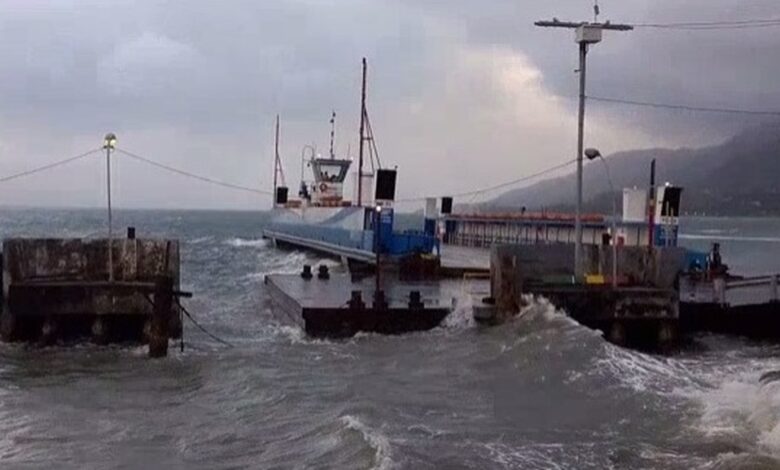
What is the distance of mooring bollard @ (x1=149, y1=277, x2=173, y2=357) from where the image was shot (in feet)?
62.2

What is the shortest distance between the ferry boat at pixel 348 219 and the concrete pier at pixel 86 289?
5.94 meters

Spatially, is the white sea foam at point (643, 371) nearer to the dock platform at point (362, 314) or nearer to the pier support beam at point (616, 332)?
the pier support beam at point (616, 332)

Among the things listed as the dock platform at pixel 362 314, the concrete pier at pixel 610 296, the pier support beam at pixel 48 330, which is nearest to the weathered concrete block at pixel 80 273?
the pier support beam at pixel 48 330

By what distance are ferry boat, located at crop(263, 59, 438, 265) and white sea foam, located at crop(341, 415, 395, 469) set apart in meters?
11.9

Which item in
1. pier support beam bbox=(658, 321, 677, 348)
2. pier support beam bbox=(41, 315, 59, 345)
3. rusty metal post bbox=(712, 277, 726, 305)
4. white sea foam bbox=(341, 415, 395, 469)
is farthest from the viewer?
rusty metal post bbox=(712, 277, 726, 305)

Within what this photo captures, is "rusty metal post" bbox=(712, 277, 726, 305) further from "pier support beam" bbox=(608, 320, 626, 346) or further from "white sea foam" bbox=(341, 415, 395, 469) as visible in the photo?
"white sea foam" bbox=(341, 415, 395, 469)

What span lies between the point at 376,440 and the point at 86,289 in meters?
10.4

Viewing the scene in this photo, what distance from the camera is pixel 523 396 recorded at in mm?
15102

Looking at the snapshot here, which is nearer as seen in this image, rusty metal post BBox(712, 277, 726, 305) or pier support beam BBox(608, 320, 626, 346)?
pier support beam BBox(608, 320, 626, 346)

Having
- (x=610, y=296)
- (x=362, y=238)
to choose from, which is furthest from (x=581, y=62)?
(x=362, y=238)

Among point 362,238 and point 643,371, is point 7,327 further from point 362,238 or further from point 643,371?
point 362,238

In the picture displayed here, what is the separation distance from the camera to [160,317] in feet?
62.3

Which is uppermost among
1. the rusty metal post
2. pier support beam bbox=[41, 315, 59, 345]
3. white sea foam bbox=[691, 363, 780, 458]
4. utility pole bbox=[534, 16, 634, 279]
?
utility pole bbox=[534, 16, 634, 279]

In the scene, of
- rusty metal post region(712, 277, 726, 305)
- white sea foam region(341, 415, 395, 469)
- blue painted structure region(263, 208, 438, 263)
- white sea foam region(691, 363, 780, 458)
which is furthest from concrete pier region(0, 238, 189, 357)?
rusty metal post region(712, 277, 726, 305)
